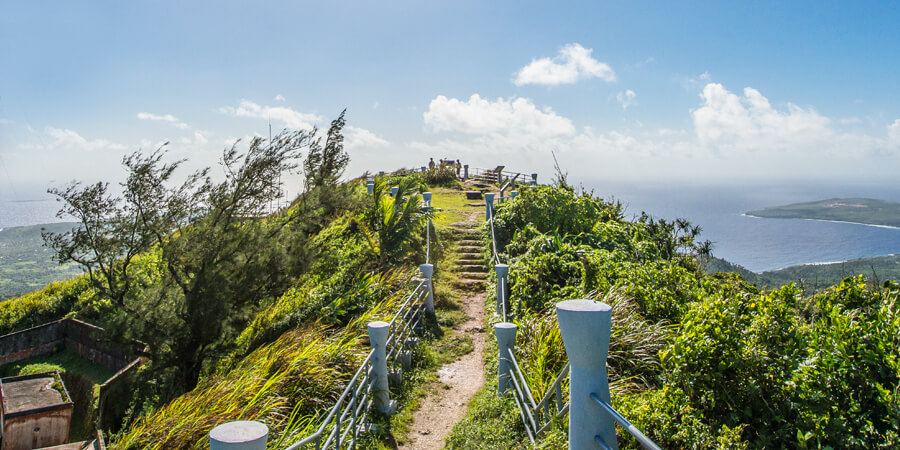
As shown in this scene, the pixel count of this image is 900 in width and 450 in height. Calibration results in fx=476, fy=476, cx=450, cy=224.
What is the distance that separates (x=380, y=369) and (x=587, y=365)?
3.94 m

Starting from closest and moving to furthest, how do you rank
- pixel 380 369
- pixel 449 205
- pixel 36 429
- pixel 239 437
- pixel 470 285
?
1. pixel 239 437
2. pixel 380 369
3. pixel 36 429
4. pixel 470 285
5. pixel 449 205

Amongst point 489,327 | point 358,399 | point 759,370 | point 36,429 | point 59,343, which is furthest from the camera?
point 59,343

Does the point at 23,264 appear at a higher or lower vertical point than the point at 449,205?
lower

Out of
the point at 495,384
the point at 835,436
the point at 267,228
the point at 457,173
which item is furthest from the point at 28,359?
the point at 457,173

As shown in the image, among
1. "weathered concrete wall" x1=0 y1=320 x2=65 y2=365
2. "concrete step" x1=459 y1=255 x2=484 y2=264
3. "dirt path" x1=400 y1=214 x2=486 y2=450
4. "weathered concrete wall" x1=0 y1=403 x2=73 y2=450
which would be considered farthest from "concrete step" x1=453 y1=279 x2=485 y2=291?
"weathered concrete wall" x1=0 y1=320 x2=65 y2=365

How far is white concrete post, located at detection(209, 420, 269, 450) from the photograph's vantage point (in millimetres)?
2488

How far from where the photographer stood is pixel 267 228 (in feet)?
32.4

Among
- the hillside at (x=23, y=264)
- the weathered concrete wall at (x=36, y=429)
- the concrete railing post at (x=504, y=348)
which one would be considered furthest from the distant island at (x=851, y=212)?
the hillside at (x=23, y=264)

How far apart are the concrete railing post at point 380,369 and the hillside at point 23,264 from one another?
48.8 metres

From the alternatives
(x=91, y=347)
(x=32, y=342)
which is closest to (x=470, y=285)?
(x=91, y=347)

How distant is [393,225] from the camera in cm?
1201

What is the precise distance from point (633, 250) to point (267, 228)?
8018 millimetres

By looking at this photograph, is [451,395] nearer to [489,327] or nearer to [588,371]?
[489,327]

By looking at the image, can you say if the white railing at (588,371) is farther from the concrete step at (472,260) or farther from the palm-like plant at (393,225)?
the concrete step at (472,260)
